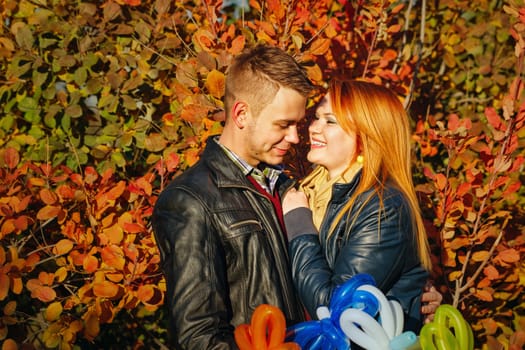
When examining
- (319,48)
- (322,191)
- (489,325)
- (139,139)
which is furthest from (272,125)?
(489,325)

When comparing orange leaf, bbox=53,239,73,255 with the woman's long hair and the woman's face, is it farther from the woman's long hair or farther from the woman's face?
the woman's long hair

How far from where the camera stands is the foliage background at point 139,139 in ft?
9.62

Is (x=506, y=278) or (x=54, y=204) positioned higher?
(x=54, y=204)

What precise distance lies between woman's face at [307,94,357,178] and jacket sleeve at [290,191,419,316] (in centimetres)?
29

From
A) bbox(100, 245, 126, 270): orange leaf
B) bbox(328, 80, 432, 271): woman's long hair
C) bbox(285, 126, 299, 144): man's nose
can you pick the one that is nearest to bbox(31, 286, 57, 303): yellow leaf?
bbox(100, 245, 126, 270): orange leaf

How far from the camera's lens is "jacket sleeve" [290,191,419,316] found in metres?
2.29

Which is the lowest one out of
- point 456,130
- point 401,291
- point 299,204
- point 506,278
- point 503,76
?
point 506,278

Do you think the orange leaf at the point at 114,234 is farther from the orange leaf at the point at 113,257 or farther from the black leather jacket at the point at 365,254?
the black leather jacket at the point at 365,254

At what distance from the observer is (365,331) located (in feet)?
6.12

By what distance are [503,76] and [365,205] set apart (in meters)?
2.10

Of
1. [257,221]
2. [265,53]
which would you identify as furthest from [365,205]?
[265,53]

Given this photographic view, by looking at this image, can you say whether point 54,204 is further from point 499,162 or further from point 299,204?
point 499,162

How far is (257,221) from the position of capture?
227 cm

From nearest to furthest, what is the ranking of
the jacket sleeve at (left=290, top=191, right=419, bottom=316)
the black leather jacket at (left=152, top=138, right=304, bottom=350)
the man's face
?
1. the black leather jacket at (left=152, top=138, right=304, bottom=350)
2. the jacket sleeve at (left=290, top=191, right=419, bottom=316)
3. the man's face
